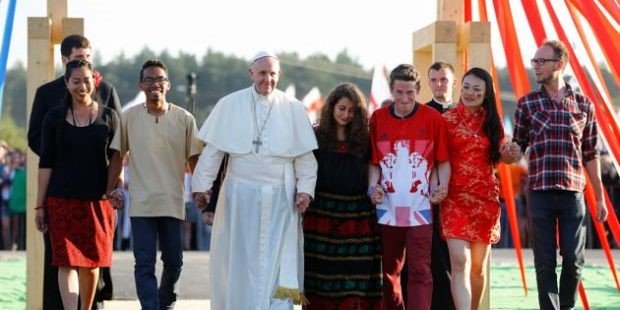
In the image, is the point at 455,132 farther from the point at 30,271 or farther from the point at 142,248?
the point at 30,271

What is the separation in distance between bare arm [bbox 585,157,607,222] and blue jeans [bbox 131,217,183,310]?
2.73 m

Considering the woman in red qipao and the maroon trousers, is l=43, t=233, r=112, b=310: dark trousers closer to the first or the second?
the maroon trousers

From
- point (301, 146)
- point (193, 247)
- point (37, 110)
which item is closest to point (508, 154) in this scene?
point (301, 146)

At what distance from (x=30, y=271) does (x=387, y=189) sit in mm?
2742

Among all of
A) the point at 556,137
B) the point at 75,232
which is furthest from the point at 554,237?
the point at 75,232

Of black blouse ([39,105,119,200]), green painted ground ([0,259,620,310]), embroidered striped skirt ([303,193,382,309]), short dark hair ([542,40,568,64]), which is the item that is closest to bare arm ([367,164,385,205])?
embroidered striped skirt ([303,193,382,309])

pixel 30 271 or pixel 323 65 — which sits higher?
pixel 323 65

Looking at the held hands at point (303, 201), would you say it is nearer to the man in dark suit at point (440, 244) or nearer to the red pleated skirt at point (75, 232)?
the man in dark suit at point (440, 244)

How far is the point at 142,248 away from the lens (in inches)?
327

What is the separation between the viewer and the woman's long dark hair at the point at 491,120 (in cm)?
812

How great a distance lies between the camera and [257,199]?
802 cm

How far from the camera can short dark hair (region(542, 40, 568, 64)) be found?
27.8 ft

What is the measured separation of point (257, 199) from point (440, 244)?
1.36 metres

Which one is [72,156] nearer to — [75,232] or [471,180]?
[75,232]
